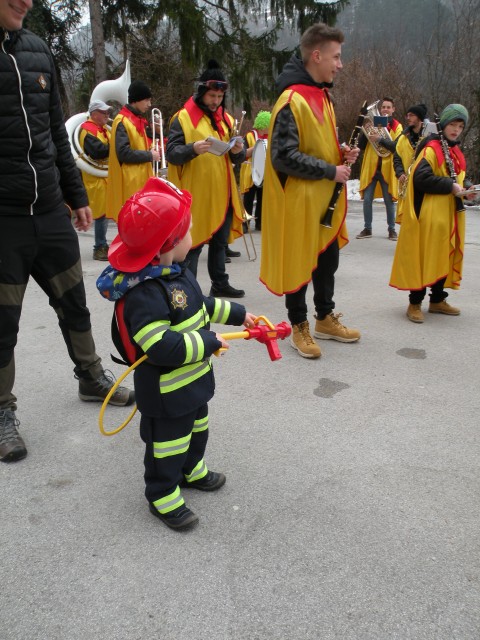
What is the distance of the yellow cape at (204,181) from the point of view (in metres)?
Answer: 4.71

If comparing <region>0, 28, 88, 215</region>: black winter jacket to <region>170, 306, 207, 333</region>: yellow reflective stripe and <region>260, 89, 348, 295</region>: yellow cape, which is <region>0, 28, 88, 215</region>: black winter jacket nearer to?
<region>170, 306, 207, 333</region>: yellow reflective stripe

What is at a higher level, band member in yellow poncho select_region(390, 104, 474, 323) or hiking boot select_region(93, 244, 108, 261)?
band member in yellow poncho select_region(390, 104, 474, 323)

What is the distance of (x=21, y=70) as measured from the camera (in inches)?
97.8

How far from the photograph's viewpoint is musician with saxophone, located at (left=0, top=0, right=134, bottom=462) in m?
2.48

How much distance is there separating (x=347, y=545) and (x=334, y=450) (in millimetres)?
664

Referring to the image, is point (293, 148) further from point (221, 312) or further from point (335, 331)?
point (221, 312)

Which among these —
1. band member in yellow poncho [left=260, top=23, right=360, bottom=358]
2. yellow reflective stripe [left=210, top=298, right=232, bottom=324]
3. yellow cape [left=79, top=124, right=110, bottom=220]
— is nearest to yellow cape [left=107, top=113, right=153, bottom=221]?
yellow cape [left=79, top=124, right=110, bottom=220]

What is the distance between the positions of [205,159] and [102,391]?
2.37 m

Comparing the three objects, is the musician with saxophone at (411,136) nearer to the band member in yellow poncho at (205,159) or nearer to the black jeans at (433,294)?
the black jeans at (433,294)

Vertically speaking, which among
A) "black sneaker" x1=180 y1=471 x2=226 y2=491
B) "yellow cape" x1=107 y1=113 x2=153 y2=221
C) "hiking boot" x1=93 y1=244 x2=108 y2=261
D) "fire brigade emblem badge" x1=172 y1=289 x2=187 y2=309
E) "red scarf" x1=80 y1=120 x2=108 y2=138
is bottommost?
"black sneaker" x1=180 y1=471 x2=226 y2=491

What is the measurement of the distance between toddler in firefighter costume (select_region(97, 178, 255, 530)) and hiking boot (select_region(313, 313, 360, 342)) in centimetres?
206

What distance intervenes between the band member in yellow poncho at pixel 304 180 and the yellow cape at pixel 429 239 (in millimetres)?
725

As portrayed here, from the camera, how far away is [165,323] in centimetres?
192

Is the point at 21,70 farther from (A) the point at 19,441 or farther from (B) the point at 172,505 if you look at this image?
(B) the point at 172,505
